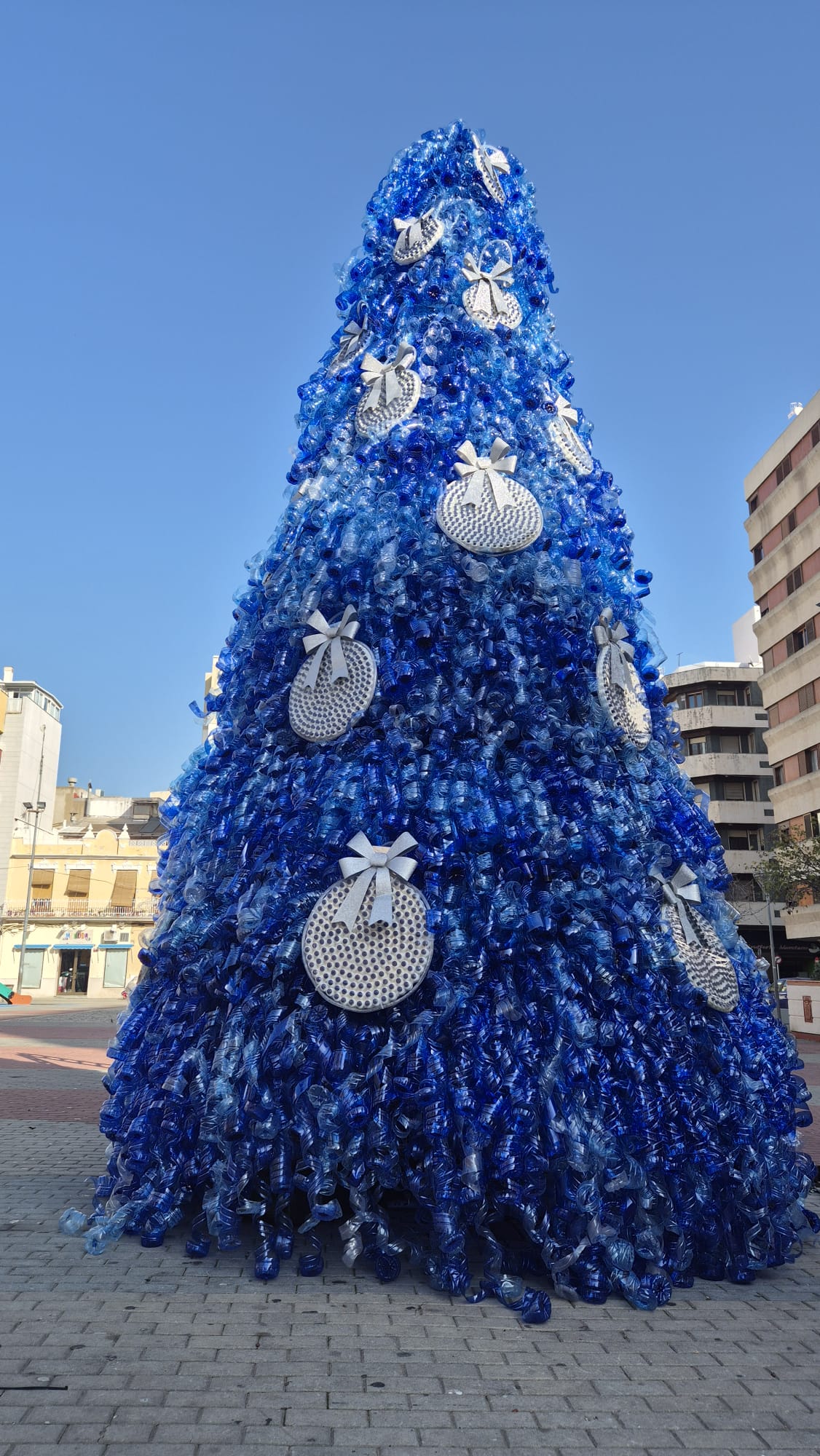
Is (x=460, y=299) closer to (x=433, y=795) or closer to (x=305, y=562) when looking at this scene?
(x=305, y=562)

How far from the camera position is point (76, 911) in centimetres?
4159

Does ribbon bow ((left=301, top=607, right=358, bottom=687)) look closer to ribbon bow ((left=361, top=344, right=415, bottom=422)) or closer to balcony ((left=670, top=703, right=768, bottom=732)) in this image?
ribbon bow ((left=361, top=344, right=415, bottom=422))

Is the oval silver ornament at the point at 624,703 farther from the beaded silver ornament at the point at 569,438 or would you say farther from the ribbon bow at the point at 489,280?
the ribbon bow at the point at 489,280

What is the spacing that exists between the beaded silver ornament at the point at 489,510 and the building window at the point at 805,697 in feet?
80.4

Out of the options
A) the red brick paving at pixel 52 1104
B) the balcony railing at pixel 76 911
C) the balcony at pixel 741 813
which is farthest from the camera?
the balcony at pixel 741 813

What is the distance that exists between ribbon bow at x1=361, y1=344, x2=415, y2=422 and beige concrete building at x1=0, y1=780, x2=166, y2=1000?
37208 mm

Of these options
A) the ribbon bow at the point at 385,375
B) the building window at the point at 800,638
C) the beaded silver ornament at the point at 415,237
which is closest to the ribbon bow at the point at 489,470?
the ribbon bow at the point at 385,375

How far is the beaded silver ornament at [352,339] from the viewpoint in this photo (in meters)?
5.94

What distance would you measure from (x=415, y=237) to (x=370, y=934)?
4.00 meters

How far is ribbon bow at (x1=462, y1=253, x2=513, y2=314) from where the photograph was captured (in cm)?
572

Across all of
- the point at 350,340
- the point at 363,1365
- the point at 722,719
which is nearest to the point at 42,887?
the point at 722,719

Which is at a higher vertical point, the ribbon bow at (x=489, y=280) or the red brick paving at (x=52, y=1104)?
the ribbon bow at (x=489, y=280)

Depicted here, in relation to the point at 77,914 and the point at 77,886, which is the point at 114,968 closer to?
the point at 77,914

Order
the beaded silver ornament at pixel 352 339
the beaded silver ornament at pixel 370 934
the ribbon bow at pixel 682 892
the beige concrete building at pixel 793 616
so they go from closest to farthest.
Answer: the beaded silver ornament at pixel 370 934
the ribbon bow at pixel 682 892
the beaded silver ornament at pixel 352 339
the beige concrete building at pixel 793 616
